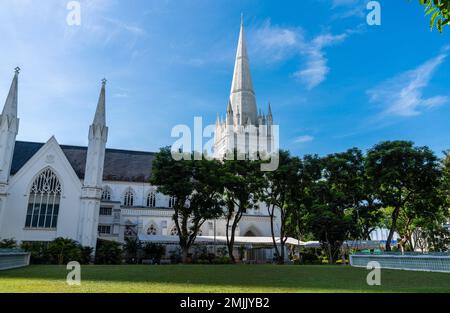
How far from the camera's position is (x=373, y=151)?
34.9m

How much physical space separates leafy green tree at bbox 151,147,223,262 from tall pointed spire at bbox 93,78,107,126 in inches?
447

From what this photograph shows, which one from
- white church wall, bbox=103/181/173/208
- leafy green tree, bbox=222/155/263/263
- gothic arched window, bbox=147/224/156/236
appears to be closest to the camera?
leafy green tree, bbox=222/155/263/263

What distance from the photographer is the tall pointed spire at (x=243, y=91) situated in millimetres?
73062

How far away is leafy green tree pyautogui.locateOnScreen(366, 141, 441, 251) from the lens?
32.3 meters

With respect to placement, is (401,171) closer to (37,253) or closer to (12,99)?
(37,253)

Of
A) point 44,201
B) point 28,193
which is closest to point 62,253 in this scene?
point 44,201

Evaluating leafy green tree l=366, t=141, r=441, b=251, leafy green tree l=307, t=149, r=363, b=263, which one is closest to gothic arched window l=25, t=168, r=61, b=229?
leafy green tree l=307, t=149, r=363, b=263

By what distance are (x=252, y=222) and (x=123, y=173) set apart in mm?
23299

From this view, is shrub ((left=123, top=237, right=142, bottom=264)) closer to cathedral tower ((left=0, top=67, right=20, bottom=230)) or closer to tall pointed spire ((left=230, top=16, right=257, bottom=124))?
cathedral tower ((left=0, top=67, right=20, bottom=230))

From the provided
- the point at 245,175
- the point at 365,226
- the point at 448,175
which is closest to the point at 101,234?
the point at 245,175

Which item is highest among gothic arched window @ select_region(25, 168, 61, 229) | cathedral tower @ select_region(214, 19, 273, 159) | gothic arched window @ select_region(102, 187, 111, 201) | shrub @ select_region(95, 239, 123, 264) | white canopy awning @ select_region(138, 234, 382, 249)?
cathedral tower @ select_region(214, 19, 273, 159)

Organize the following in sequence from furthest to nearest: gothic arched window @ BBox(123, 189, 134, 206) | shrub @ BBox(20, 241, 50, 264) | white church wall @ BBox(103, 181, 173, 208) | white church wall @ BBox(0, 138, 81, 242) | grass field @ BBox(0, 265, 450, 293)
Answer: gothic arched window @ BBox(123, 189, 134, 206) < white church wall @ BBox(103, 181, 173, 208) < white church wall @ BBox(0, 138, 81, 242) < shrub @ BBox(20, 241, 50, 264) < grass field @ BBox(0, 265, 450, 293)
